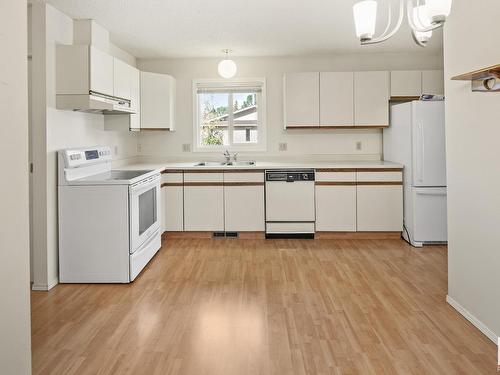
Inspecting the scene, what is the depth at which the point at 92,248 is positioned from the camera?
3.81 metres

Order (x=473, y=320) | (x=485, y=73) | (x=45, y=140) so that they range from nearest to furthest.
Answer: (x=485, y=73) < (x=473, y=320) < (x=45, y=140)

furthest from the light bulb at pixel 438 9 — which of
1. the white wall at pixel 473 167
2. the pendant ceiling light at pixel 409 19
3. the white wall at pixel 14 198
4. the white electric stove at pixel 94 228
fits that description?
the white electric stove at pixel 94 228

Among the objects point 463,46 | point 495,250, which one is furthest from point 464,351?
point 463,46

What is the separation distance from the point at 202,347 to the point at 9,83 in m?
1.66

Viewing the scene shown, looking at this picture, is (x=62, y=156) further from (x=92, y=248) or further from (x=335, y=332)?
(x=335, y=332)

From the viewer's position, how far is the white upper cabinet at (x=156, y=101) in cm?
559

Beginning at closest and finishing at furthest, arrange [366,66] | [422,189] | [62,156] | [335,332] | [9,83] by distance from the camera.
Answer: [9,83]
[335,332]
[62,156]
[422,189]
[366,66]

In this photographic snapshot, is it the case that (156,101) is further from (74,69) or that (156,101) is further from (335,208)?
(335,208)

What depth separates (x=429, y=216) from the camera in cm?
502

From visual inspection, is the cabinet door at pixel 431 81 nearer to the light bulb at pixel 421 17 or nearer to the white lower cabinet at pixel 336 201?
the white lower cabinet at pixel 336 201

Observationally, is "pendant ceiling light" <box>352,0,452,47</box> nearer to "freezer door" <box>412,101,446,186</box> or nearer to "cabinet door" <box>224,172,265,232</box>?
"freezer door" <box>412,101,446,186</box>

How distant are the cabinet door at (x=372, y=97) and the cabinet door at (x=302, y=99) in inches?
19.9

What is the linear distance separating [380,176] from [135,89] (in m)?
3.04

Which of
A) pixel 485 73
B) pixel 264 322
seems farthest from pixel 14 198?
pixel 485 73
